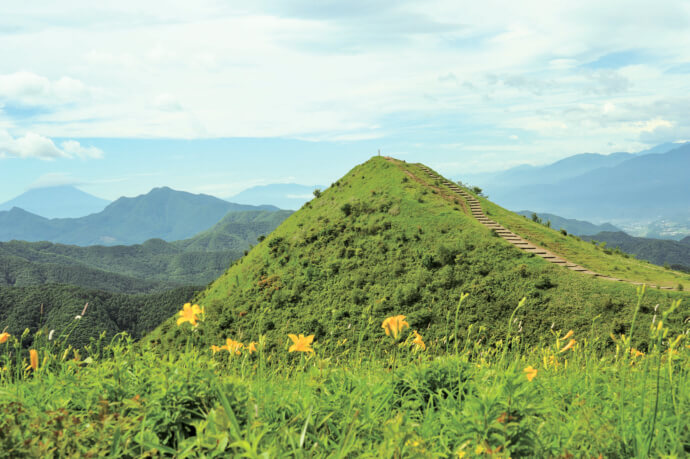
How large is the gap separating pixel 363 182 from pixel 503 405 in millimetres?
43967

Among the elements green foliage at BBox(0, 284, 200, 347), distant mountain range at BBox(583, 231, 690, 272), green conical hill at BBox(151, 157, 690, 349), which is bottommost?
green foliage at BBox(0, 284, 200, 347)

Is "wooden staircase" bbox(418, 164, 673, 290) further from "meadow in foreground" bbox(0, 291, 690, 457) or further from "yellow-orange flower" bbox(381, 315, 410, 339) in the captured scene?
"yellow-orange flower" bbox(381, 315, 410, 339)

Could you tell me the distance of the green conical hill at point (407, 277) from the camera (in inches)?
814

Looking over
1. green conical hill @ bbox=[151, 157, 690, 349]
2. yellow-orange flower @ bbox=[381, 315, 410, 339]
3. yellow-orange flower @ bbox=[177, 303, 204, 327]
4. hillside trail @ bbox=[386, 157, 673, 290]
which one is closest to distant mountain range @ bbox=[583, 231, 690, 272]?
→ hillside trail @ bbox=[386, 157, 673, 290]

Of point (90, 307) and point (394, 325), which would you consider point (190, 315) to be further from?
point (90, 307)

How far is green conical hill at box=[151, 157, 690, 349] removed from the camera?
20.7 m

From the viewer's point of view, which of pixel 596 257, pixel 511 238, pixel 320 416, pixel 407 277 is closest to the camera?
pixel 320 416

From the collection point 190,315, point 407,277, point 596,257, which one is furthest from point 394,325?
point 596,257

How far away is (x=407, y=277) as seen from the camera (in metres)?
29.2

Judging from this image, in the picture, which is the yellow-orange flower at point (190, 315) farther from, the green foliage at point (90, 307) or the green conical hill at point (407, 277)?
the green foliage at point (90, 307)

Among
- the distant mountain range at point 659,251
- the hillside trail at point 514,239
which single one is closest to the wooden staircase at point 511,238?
the hillside trail at point 514,239

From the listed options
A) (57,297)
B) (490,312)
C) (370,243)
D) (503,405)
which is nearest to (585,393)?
(503,405)

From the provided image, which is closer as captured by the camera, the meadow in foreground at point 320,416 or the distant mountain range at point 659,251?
the meadow in foreground at point 320,416

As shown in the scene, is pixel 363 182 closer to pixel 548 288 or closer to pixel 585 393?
pixel 548 288
